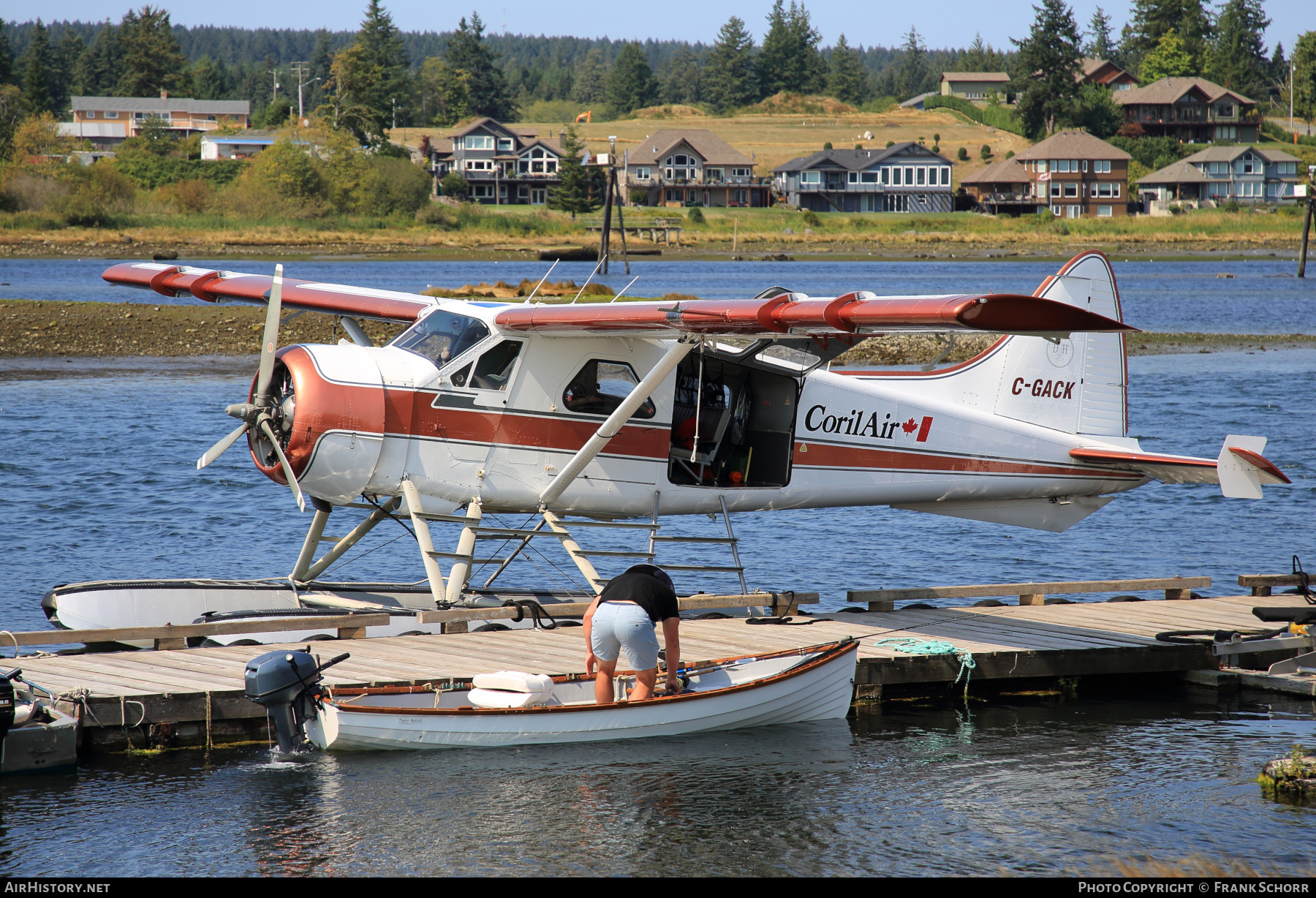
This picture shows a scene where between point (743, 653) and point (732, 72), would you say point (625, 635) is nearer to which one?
point (743, 653)

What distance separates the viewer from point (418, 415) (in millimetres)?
9406

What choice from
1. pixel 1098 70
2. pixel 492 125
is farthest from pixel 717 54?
pixel 492 125

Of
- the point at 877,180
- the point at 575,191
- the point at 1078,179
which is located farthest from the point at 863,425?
the point at 1078,179

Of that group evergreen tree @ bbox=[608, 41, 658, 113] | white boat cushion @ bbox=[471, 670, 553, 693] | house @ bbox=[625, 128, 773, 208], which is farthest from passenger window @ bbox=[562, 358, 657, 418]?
evergreen tree @ bbox=[608, 41, 658, 113]

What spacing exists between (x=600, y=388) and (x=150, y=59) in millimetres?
168009

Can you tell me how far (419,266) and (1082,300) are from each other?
6460 centimetres

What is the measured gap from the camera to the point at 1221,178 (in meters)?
118

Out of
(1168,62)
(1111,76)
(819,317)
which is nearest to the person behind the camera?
(819,317)

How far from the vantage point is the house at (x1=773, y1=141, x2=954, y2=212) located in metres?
119

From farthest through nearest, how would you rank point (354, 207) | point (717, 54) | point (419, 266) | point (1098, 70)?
→ point (717, 54) → point (1098, 70) → point (354, 207) → point (419, 266)

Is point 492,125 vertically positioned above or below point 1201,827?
above

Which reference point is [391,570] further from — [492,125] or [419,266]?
[492,125]

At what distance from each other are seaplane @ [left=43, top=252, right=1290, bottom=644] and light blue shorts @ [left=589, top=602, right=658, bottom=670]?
1.68 metres

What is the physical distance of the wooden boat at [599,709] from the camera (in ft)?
25.4
